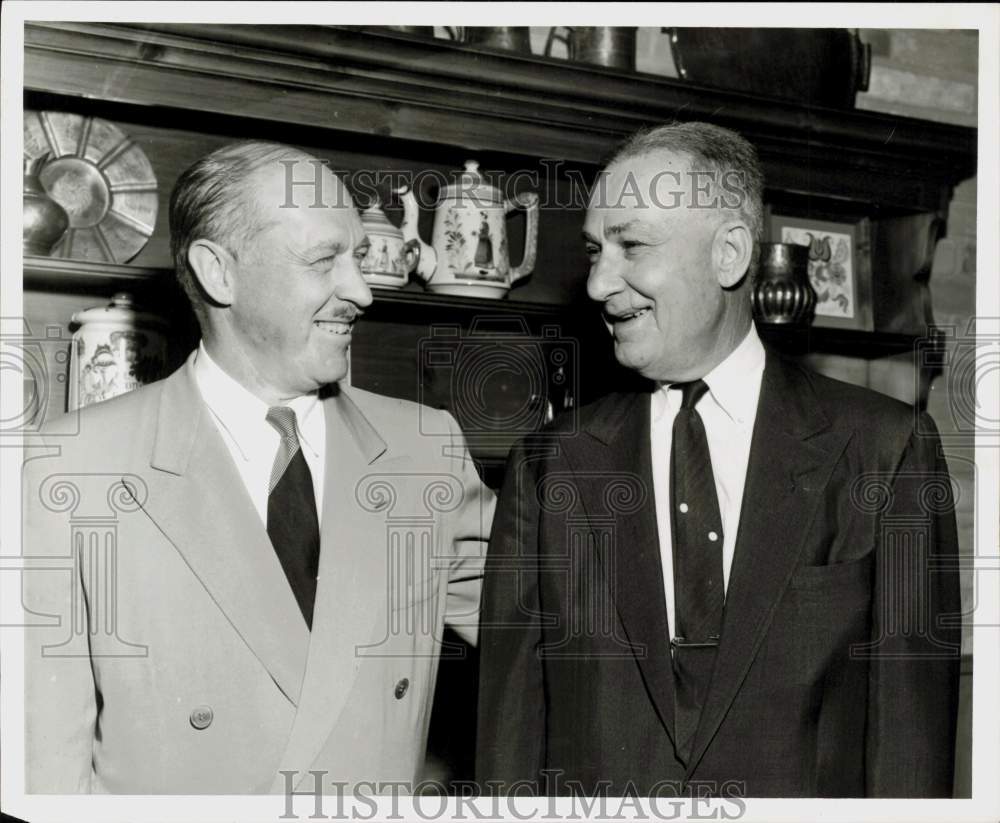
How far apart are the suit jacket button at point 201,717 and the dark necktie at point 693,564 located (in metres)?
0.64

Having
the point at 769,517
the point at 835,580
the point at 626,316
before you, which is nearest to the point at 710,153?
the point at 626,316

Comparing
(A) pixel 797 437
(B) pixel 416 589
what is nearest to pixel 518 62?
(A) pixel 797 437

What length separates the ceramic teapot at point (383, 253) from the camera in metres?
1.73

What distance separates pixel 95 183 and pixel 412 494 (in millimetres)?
707

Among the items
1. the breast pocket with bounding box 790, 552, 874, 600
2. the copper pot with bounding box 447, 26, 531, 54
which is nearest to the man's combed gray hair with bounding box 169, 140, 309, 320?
the copper pot with bounding box 447, 26, 531, 54

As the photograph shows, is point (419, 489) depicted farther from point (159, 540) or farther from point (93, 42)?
point (93, 42)

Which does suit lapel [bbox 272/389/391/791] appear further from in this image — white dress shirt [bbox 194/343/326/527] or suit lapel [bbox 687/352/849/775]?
suit lapel [bbox 687/352/849/775]

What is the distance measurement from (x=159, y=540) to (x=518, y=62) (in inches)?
37.3

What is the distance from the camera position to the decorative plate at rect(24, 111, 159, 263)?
1.65 meters

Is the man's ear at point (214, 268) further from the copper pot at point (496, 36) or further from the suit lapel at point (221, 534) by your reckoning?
the copper pot at point (496, 36)

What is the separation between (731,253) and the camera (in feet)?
5.08

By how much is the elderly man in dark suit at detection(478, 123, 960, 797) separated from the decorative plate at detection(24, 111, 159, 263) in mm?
725

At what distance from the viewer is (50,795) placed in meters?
1.48

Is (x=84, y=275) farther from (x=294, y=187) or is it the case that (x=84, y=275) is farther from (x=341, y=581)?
(x=341, y=581)
